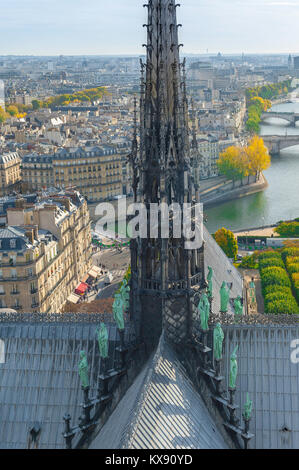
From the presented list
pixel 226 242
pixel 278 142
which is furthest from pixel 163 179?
pixel 278 142

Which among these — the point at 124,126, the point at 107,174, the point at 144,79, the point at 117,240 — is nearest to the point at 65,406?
the point at 144,79

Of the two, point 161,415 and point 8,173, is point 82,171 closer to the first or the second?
point 8,173

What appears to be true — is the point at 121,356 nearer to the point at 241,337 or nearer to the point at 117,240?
the point at 241,337

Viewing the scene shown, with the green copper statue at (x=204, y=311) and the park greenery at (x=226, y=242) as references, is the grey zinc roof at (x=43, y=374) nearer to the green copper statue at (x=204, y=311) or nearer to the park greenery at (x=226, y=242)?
the green copper statue at (x=204, y=311)

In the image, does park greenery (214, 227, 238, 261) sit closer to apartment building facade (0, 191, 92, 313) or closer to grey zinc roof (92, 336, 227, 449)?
apartment building facade (0, 191, 92, 313)

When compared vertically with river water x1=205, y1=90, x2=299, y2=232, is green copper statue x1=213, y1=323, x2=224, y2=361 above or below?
above

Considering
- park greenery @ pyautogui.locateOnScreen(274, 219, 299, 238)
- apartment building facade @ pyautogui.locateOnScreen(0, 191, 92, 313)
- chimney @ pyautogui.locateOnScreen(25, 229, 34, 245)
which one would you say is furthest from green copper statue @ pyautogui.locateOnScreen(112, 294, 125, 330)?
park greenery @ pyautogui.locateOnScreen(274, 219, 299, 238)
